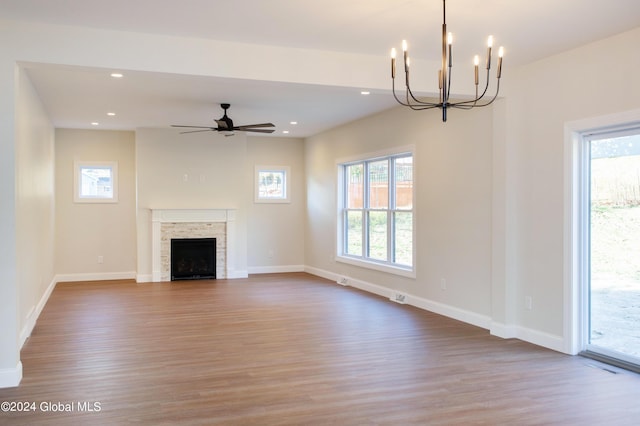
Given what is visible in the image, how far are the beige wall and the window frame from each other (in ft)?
12.5

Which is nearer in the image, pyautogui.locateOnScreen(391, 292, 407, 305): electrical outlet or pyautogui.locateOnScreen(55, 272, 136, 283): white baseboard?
pyautogui.locateOnScreen(391, 292, 407, 305): electrical outlet

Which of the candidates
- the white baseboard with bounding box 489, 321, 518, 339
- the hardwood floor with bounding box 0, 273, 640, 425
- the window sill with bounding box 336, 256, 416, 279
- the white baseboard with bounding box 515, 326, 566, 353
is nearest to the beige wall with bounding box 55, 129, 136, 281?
the hardwood floor with bounding box 0, 273, 640, 425

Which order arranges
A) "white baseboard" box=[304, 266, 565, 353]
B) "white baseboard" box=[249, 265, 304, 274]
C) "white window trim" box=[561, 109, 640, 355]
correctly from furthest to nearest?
1. "white baseboard" box=[249, 265, 304, 274]
2. "white baseboard" box=[304, 266, 565, 353]
3. "white window trim" box=[561, 109, 640, 355]

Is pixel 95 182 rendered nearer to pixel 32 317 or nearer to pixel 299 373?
pixel 32 317

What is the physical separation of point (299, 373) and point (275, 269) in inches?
252

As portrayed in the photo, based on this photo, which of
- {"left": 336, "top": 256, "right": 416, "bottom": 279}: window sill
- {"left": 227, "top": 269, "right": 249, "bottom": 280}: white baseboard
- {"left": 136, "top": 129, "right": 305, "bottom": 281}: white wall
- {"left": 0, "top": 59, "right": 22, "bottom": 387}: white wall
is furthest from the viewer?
{"left": 227, "top": 269, "right": 249, "bottom": 280}: white baseboard

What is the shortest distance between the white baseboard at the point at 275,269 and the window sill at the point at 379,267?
5.53ft

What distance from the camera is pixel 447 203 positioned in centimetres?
632

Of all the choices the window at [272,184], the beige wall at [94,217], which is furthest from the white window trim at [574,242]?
the beige wall at [94,217]

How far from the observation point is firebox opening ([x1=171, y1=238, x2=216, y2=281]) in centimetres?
950

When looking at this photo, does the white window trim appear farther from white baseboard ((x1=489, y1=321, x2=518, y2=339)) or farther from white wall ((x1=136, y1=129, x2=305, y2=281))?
white wall ((x1=136, y1=129, x2=305, y2=281))

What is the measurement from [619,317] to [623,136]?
1.49 m

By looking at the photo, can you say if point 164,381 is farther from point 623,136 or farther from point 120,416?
point 623,136

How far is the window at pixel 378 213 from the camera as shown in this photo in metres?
7.34
